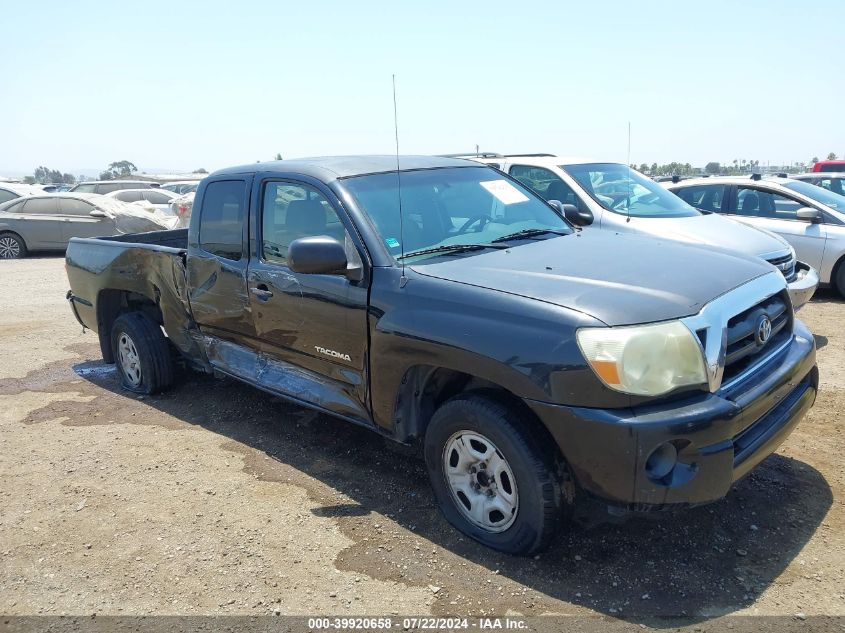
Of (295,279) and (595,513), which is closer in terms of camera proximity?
(595,513)

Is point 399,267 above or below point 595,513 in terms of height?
above

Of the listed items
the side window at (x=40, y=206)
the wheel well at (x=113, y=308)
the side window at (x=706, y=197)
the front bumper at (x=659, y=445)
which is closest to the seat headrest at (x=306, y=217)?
the front bumper at (x=659, y=445)

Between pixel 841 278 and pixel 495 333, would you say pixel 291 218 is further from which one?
pixel 841 278

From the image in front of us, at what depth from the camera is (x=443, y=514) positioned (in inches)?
140

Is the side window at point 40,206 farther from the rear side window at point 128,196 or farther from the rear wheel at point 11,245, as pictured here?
the rear side window at point 128,196

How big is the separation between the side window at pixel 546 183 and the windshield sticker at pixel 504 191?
2.79m

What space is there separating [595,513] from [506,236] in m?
1.65

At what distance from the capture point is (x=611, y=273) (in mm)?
3340

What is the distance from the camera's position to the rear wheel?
50.1 ft

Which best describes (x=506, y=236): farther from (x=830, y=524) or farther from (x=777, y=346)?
(x=830, y=524)

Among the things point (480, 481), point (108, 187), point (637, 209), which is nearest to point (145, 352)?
point (480, 481)

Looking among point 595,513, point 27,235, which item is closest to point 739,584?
point 595,513

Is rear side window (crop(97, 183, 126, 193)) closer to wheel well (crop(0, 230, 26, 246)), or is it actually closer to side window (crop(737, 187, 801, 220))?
wheel well (crop(0, 230, 26, 246))

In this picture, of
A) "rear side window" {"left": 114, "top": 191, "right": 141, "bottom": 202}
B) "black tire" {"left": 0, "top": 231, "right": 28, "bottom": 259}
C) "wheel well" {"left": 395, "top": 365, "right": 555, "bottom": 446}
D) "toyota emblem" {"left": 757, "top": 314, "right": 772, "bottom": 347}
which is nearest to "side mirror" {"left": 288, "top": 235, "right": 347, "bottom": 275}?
"wheel well" {"left": 395, "top": 365, "right": 555, "bottom": 446}
